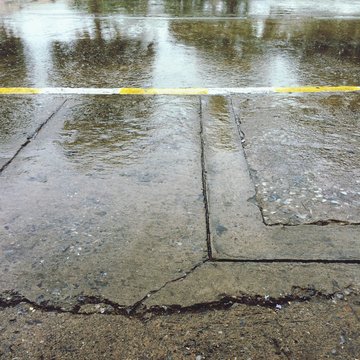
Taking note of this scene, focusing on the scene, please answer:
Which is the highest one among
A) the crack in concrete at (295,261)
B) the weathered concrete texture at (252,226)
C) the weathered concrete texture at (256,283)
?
the weathered concrete texture at (252,226)

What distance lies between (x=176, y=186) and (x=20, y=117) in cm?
161

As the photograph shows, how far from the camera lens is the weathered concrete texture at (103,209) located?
154cm

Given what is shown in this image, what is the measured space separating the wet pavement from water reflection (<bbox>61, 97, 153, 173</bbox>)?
14 millimetres

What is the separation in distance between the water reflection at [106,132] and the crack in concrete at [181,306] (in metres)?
0.99

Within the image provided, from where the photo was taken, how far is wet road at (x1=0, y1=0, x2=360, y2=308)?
1631mm

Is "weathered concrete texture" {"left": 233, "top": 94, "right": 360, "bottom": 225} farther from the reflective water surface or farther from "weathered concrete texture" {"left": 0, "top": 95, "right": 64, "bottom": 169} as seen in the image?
"weathered concrete texture" {"left": 0, "top": 95, "right": 64, "bottom": 169}

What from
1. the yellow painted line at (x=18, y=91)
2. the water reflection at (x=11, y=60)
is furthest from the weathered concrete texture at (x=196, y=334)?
the water reflection at (x=11, y=60)

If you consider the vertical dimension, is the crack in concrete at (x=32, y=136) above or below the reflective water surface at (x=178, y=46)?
below

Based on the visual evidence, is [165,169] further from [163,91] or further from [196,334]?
[163,91]

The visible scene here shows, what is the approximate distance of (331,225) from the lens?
180 centimetres

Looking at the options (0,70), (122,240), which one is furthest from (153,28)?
(122,240)

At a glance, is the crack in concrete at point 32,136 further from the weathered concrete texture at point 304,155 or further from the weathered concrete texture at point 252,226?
the weathered concrete texture at point 304,155

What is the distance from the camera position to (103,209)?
1.91 metres

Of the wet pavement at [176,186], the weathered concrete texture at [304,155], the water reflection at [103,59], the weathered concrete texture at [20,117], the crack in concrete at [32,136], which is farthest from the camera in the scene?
the water reflection at [103,59]
